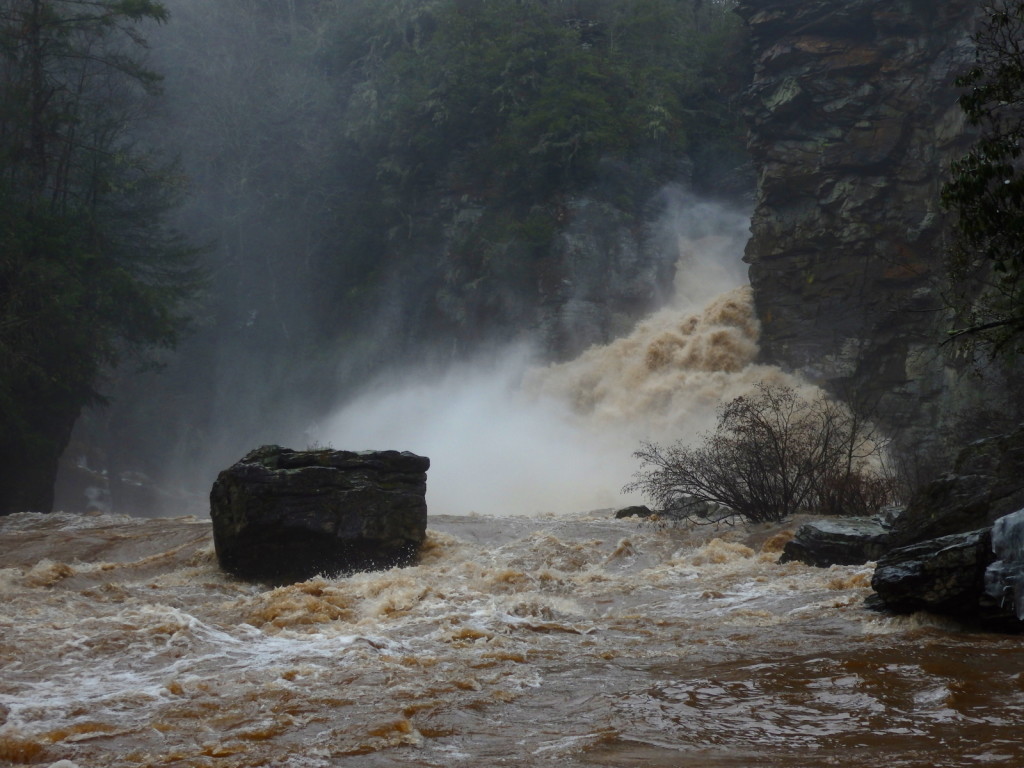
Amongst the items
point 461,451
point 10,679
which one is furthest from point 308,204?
point 10,679

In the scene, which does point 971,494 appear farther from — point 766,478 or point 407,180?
point 407,180

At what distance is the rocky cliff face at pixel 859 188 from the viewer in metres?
25.2

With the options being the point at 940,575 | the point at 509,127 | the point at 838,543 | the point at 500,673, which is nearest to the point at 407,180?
the point at 509,127

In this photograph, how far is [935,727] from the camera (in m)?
4.67

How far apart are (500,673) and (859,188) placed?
23540 millimetres

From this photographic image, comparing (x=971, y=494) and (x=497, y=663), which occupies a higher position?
(x=971, y=494)

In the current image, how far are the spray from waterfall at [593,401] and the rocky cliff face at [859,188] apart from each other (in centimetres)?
177

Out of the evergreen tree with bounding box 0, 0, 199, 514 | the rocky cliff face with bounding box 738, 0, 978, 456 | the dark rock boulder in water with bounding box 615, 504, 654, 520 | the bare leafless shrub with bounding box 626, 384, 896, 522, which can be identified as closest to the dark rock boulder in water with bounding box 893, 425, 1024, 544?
the bare leafless shrub with bounding box 626, 384, 896, 522

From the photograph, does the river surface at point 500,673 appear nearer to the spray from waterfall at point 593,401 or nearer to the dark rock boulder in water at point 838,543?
the dark rock boulder in water at point 838,543

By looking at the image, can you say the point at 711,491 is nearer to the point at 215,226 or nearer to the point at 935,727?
the point at 935,727

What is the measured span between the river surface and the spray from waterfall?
49.8 feet

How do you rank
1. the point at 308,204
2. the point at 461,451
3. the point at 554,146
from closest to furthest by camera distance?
the point at 461,451 < the point at 554,146 < the point at 308,204

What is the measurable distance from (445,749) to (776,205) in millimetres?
26046

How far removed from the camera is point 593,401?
30703 mm
